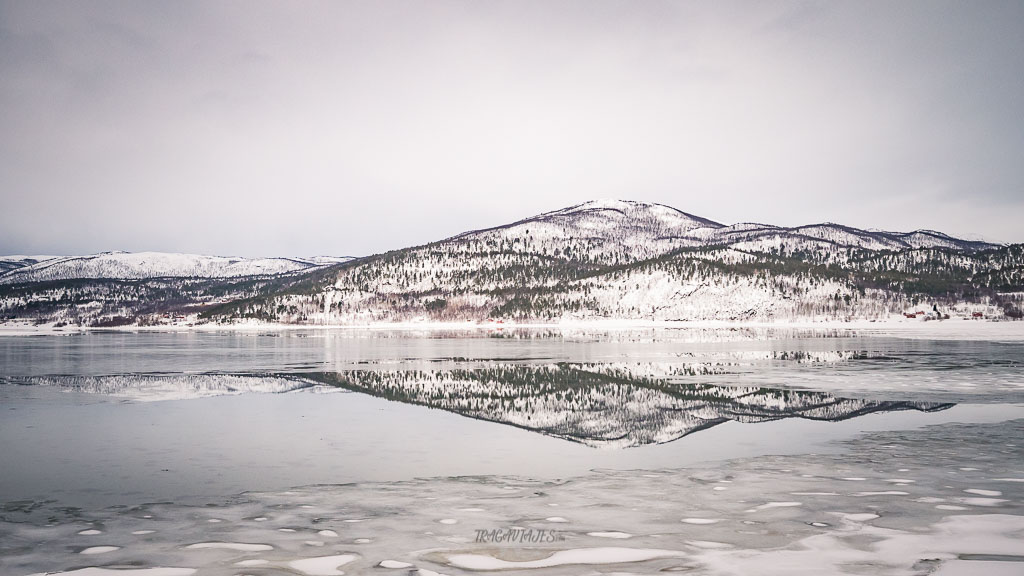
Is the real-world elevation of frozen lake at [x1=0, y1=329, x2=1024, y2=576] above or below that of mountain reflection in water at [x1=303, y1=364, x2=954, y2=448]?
above

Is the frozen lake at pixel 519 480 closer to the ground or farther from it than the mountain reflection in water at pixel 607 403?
farther from it

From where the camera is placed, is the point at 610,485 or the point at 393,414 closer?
the point at 610,485

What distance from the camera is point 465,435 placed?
1759cm

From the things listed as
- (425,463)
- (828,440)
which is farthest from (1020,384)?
(425,463)

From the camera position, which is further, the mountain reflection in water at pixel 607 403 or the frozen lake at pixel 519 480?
the mountain reflection in water at pixel 607 403

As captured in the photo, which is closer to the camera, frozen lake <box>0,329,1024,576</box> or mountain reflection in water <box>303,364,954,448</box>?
frozen lake <box>0,329,1024,576</box>

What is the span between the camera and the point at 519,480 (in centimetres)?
1251

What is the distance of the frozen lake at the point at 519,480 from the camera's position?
796cm

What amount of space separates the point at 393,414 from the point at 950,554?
55.0ft

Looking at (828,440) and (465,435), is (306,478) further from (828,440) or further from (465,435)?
(828,440)

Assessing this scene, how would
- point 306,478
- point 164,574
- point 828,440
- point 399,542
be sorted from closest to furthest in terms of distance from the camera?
1. point 164,574
2. point 399,542
3. point 306,478
4. point 828,440

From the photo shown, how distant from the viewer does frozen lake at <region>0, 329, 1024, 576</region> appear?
26.1 feet

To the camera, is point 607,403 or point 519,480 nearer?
point 519,480

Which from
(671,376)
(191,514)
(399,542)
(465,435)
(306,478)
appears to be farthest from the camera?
(671,376)
